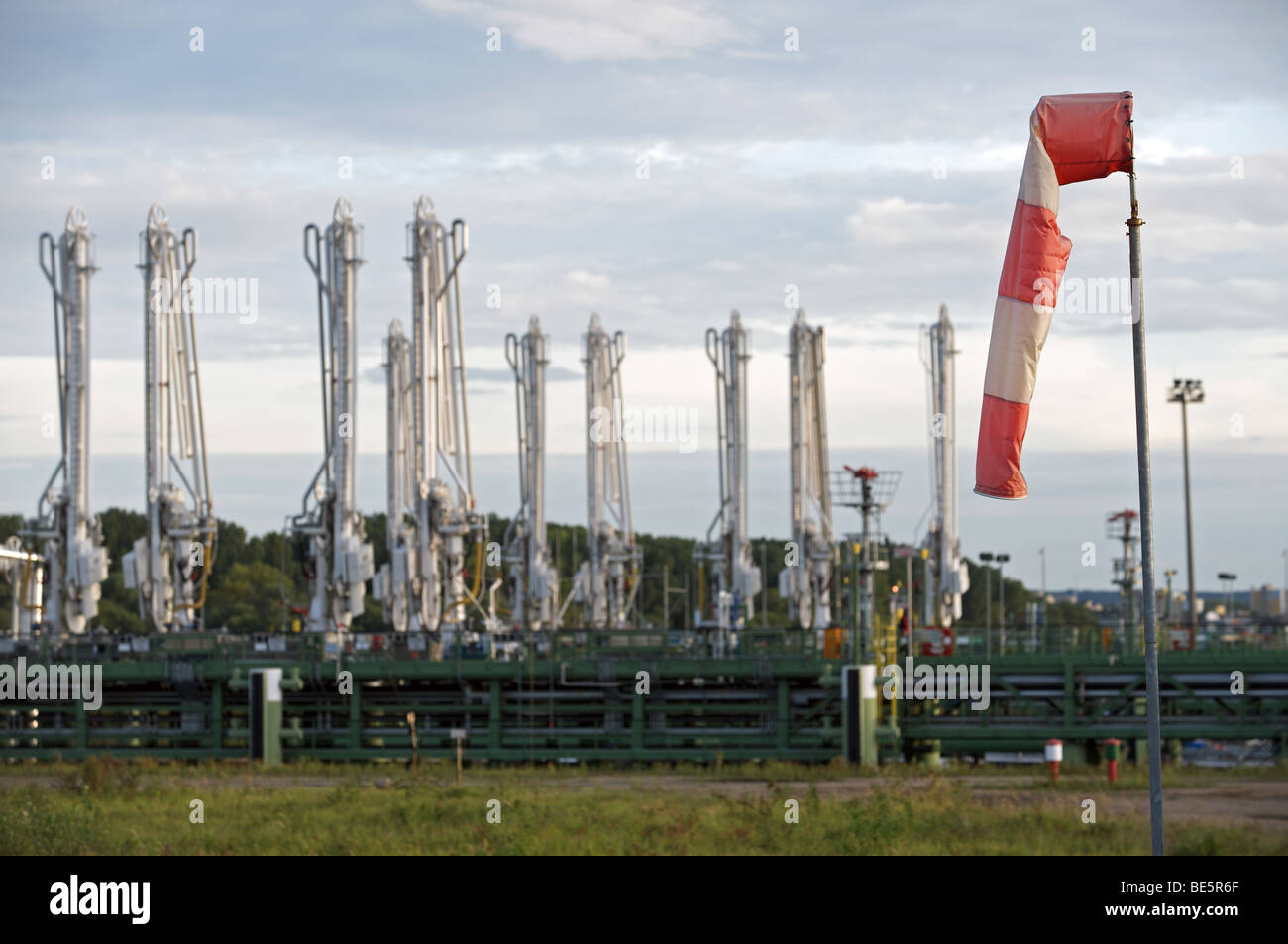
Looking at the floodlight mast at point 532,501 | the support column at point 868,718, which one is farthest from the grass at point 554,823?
the floodlight mast at point 532,501

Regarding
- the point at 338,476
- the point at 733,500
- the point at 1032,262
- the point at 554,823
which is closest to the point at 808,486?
the point at 733,500

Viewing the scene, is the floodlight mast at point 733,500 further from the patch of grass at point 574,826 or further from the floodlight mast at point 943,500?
the patch of grass at point 574,826

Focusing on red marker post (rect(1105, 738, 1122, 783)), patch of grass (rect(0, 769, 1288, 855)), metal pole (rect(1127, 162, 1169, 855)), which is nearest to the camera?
metal pole (rect(1127, 162, 1169, 855))

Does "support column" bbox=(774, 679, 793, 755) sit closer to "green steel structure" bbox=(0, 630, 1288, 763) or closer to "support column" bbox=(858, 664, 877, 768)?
"green steel structure" bbox=(0, 630, 1288, 763)

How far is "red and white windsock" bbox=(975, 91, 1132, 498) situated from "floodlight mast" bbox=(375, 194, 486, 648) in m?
38.5

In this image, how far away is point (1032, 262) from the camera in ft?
45.2

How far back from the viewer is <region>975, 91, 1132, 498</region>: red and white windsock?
13.8 metres

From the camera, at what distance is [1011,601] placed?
192 meters

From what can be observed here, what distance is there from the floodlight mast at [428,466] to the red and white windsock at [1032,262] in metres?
38.5

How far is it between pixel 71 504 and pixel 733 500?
96.6 feet

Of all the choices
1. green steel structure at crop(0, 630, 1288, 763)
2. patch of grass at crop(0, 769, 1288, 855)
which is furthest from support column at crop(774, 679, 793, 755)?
patch of grass at crop(0, 769, 1288, 855)

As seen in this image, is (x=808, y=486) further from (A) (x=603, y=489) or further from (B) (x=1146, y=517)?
(B) (x=1146, y=517)

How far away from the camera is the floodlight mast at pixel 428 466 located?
176ft
